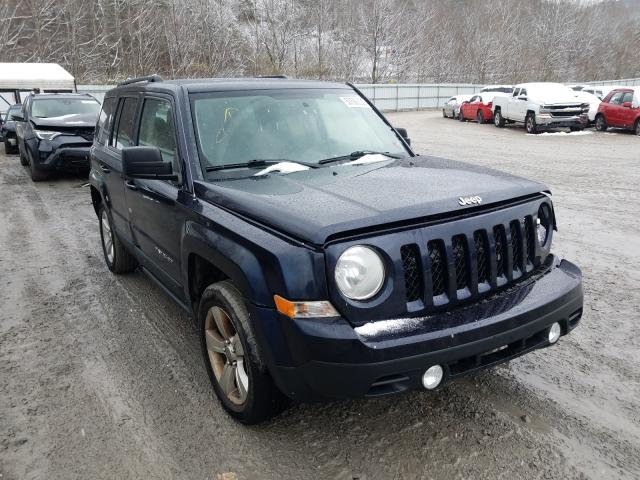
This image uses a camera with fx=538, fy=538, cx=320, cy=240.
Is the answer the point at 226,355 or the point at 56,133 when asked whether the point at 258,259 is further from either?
the point at 56,133

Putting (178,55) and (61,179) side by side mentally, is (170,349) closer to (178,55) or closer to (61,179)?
(61,179)

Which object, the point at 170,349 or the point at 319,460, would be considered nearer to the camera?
the point at 319,460

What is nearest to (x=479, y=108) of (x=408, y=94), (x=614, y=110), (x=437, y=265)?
(x=614, y=110)

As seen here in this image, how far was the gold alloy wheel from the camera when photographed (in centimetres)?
292

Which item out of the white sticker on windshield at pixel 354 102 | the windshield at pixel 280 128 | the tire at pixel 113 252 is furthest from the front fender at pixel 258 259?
the tire at pixel 113 252

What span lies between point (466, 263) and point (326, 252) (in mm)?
743

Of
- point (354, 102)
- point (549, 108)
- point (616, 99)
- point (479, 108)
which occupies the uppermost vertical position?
point (354, 102)

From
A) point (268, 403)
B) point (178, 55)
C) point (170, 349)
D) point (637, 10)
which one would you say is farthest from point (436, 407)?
point (637, 10)

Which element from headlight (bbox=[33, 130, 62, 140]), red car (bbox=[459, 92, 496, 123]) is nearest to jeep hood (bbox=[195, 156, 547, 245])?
headlight (bbox=[33, 130, 62, 140])

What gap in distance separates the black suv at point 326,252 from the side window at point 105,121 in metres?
1.38

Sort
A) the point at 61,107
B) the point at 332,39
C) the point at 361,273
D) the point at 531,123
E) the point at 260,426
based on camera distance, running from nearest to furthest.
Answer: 1. the point at 361,273
2. the point at 260,426
3. the point at 61,107
4. the point at 531,123
5. the point at 332,39

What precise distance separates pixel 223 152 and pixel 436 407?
2.04 m

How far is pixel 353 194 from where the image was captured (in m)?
2.82

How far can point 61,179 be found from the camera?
39.3ft
